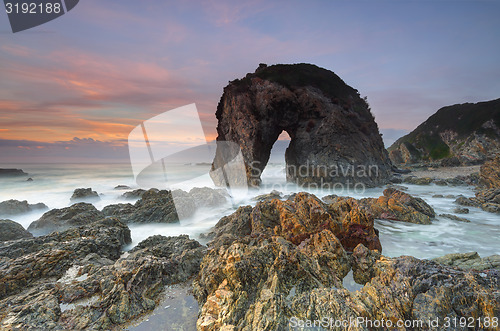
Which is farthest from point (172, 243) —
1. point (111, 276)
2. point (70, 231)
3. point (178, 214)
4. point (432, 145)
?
point (432, 145)

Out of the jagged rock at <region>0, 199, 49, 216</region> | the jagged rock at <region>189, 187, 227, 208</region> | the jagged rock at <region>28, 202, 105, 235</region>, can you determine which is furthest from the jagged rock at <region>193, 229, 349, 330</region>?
the jagged rock at <region>0, 199, 49, 216</region>

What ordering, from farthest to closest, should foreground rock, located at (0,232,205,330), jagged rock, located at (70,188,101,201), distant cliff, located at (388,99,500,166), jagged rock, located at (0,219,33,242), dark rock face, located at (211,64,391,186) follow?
distant cliff, located at (388,99,500,166) → dark rock face, located at (211,64,391,186) → jagged rock, located at (70,188,101,201) → jagged rock, located at (0,219,33,242) → foreground rock, located at (0,232,205,330)

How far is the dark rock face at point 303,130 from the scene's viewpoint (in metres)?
21.6

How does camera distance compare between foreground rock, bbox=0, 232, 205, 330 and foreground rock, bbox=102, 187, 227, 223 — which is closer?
foreground rock, bbox=0, 232, 205, 330

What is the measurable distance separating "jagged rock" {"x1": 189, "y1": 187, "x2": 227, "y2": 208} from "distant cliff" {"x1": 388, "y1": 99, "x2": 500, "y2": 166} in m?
47.2

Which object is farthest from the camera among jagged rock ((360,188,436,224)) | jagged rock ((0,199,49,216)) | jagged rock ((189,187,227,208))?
jagged rock ((189,187,227,208))

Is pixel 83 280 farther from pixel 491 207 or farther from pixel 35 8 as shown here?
pixel 491 207

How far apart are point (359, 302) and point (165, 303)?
3677mm

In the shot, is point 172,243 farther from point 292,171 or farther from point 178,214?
Answer: point 292,171

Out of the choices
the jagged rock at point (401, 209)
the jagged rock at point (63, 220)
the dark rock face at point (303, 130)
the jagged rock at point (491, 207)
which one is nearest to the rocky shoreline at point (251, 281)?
the jagged rock at point (63, 220)

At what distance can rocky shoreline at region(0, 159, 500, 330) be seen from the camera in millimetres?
3393

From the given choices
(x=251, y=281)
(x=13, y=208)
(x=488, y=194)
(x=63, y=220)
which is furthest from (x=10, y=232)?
(x=488, y=194)

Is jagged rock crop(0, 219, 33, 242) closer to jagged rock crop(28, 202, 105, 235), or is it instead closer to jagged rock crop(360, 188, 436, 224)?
jagged rock crop(28, 202, 105, 235)

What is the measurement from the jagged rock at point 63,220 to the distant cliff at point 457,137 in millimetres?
54429
